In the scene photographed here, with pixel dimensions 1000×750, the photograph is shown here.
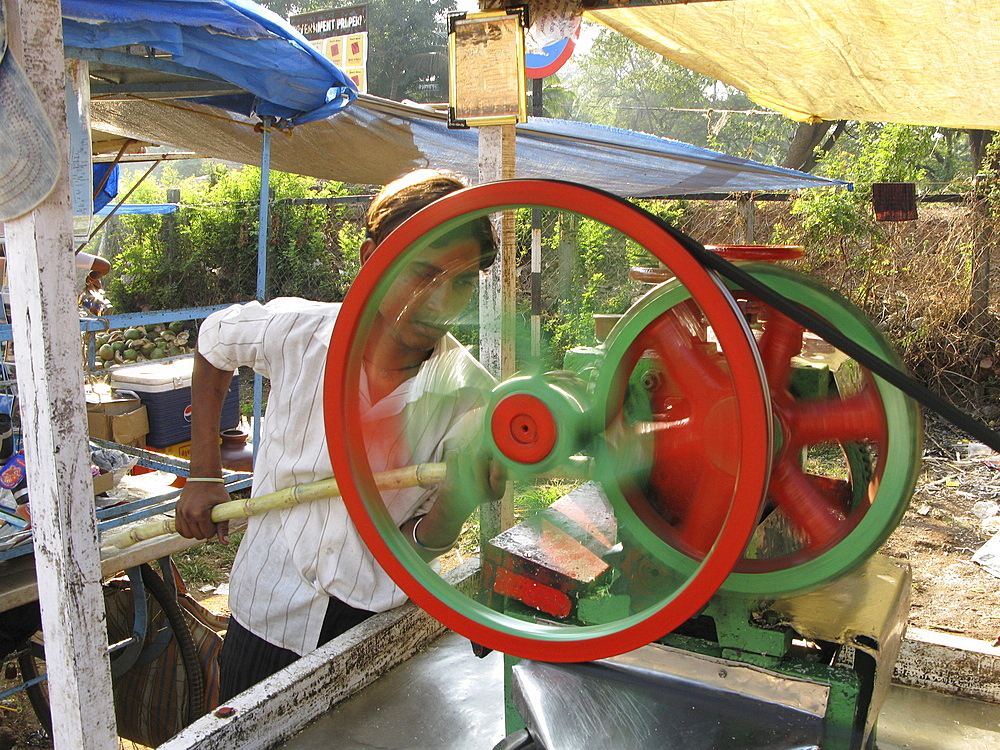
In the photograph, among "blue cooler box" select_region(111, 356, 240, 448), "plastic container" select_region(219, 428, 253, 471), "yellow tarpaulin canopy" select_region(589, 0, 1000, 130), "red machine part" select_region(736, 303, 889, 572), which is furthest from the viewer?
"plastic container" select_region(219, 428, 253, 471)

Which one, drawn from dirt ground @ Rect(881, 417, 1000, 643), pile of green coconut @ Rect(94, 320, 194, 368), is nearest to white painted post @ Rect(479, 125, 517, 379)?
dirt ground @ Rect(881, 417, 1000, 643)

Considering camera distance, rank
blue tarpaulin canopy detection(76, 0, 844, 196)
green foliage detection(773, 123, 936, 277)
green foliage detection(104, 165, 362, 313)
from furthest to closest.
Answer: green foliage detection(104, 165, 362, 313), green foliage detection(773, 123, 936, 277), blue tarpaulin canopy detection(76, 0, 844, 196)

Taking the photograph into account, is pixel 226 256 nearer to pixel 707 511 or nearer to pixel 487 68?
pixel 487 68

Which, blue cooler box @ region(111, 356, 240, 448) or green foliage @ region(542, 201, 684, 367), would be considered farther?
blue cooler box @ region(111, 356, 240, 448)

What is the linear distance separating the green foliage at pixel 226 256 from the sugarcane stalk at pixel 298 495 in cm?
877

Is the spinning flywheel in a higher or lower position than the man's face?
lower

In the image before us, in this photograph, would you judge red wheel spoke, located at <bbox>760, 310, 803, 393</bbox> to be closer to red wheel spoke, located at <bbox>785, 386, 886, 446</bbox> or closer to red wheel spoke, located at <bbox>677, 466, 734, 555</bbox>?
red wheel spoke, located at <bbox>785, 386, 886, 446</bbox>

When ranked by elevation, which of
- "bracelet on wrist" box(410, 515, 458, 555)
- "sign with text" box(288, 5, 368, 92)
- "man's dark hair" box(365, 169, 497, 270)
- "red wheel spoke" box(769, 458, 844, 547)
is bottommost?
"bracelet on wrist" box(410, 515, 458, 555)

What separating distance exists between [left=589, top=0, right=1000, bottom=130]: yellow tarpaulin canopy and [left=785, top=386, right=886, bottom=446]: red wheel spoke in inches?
61.7

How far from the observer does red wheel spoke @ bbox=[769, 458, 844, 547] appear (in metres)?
1.19

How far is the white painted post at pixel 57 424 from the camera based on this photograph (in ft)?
3.89

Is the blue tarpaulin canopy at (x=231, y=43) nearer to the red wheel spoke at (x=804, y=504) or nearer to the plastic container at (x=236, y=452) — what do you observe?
the plastic container at (x=236, y=452)

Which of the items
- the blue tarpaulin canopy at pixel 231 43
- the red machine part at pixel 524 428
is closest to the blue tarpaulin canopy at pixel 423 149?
the blue tarpaulin canopy at pixel 231 43

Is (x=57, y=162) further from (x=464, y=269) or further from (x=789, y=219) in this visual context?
(x=789, y=219)
